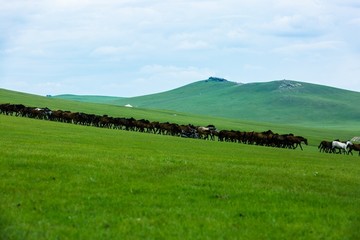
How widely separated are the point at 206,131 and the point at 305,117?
122 meters

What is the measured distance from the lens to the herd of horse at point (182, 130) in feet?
188

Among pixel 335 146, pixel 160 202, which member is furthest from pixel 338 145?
pixel 160 202

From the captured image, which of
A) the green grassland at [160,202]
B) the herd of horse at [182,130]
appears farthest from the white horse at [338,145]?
the green grassland at [160,202]

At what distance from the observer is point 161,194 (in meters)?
13.8

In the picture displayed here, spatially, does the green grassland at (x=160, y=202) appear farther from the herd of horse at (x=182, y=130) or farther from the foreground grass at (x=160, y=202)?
the herd of horse at (x=182, y=130)

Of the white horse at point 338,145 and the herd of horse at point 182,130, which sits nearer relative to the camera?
the herd of horse at point 182,130

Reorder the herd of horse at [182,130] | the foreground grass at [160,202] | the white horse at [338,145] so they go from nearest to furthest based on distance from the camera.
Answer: the foreground grass at [160,202]
the herd of horse at [182,130]
the white horse at [338,145]

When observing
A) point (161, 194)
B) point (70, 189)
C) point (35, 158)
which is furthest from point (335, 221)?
point (35, 158)

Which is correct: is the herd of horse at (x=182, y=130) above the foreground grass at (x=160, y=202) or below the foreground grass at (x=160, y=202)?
above

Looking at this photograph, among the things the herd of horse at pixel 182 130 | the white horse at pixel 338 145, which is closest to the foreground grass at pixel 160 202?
the herd of horse at pixel 182 130

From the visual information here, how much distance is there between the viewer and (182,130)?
6106 centimetres

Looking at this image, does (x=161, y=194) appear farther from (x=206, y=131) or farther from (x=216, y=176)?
(x=206, y=131)

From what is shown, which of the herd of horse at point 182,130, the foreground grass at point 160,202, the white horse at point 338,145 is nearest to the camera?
the foreground grass at point 160,202

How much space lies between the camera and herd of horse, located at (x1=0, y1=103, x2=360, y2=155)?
5716cm
